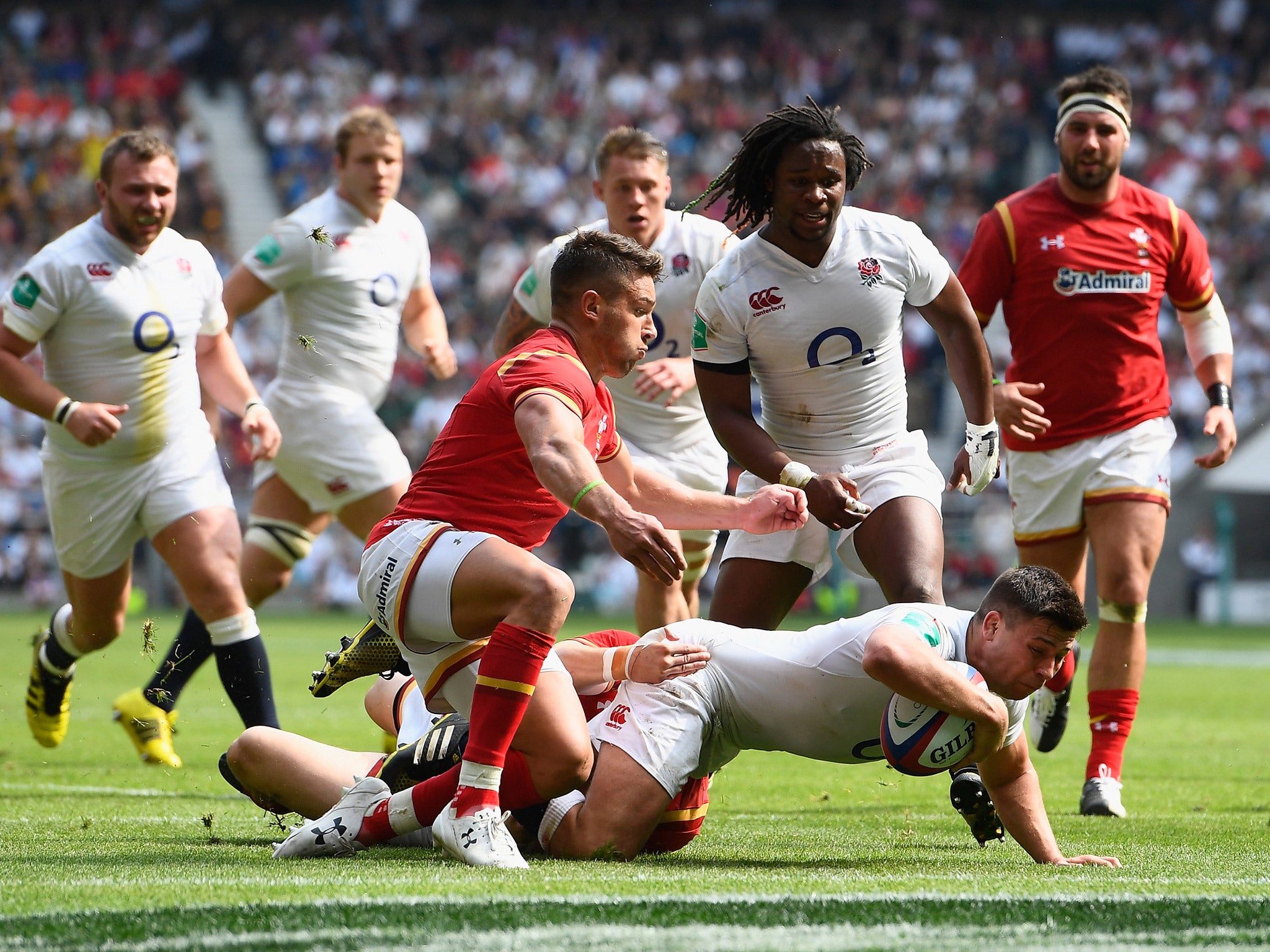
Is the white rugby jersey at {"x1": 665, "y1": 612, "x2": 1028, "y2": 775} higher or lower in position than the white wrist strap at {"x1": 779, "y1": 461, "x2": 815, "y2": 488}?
lower

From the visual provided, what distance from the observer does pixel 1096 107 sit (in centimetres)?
687

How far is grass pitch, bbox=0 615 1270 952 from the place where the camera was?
11.1 ft

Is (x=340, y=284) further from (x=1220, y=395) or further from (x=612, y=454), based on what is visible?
(x=1220, y=395)

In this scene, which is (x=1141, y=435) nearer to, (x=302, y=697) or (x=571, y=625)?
(x=302, y=697)

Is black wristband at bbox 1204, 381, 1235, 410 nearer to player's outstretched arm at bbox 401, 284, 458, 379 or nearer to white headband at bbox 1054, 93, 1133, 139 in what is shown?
white headband at bbox 1054, 93, 1133, 139

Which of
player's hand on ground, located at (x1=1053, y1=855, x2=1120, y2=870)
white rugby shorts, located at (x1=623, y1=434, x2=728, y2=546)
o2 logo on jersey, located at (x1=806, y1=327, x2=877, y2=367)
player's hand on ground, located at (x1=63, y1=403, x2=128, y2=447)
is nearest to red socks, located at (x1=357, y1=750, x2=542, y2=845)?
player's hand on ground, located at (x1=1053, y1=855, x2=1120, y2=870)

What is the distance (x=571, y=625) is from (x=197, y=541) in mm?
12385

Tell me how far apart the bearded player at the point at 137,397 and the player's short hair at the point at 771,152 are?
7.77 feet

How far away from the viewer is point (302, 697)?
37.6 ft

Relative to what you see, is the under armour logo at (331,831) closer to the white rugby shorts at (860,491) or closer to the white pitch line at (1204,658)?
the white rugby shorts at (860,491)

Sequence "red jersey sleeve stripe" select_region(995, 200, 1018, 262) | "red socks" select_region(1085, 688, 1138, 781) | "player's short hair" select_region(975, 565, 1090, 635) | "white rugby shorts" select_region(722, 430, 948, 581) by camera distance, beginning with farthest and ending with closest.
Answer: "red jersey sleeve stripe" select_region(995, 200, 1018, 262), "red socks" select_region(1085, 688, 1138, 781), "white rugby shorts" select_region(722, 430, 948, 581), "player's short hair" select_region(975, 565, 1090, 635)

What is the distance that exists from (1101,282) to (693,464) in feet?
6.96

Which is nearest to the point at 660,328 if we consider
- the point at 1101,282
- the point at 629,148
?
the point at 629,148

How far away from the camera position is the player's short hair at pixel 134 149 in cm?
684
